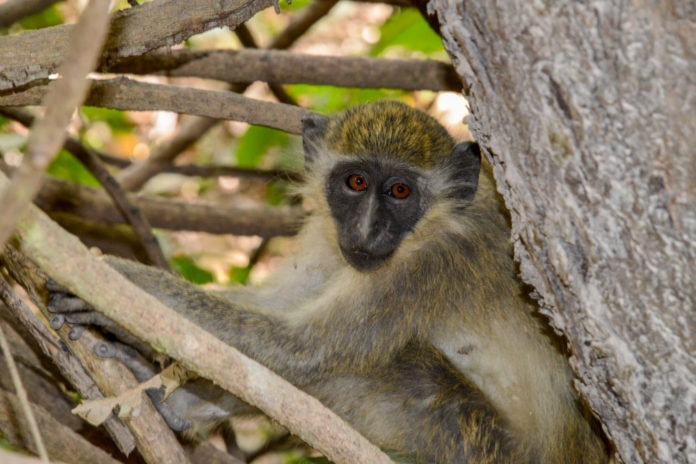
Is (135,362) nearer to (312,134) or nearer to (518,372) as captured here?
(312,134)

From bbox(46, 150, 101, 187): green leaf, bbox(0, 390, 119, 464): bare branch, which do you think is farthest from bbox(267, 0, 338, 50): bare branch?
bbox(0, 390, 119, 464): bare branch

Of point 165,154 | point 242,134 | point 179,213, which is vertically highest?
point 165,154

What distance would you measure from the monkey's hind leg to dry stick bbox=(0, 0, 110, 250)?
2238 mm

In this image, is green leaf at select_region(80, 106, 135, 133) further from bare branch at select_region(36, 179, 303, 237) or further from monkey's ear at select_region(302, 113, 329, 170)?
monkey's ear at select_region(302, 113, 329, 170)

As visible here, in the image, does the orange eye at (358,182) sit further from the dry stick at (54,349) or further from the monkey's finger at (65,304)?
the dry stick at (54,349)

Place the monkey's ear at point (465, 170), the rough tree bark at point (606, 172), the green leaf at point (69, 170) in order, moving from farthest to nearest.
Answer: the green leaf at point (69, 170), the monkey's ear at point (465, 170), the rough tree bark at point (606, 172)

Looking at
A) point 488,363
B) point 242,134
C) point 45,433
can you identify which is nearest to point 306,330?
point 488,363

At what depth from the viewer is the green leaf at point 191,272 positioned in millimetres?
4910

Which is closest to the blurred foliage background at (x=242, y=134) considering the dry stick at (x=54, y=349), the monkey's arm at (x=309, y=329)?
the monkey's arm at (x=309, y=329)

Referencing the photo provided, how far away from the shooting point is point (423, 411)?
3.31m

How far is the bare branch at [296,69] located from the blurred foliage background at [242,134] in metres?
0.16

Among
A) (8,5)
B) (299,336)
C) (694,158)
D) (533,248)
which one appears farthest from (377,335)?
(8,5)

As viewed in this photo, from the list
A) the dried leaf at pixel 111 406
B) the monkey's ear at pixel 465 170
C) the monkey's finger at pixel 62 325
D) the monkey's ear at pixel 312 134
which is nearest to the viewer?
the dried leaf at pixel 111 406

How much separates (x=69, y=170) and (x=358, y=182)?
8.66ft
